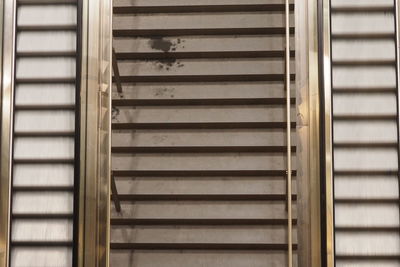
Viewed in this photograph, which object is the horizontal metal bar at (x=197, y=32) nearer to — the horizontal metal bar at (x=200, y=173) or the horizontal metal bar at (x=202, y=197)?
the horizontal metal bar at (x=200, y=173)

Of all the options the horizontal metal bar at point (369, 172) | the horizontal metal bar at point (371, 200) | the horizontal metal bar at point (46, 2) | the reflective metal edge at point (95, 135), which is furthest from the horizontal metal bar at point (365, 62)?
the horizontal metal bar at point (46, 2)

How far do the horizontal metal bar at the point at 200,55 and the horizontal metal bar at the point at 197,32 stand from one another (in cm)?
20

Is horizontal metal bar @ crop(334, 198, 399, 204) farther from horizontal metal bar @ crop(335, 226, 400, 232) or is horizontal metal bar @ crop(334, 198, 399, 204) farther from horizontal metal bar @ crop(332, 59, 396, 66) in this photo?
horizontal metal bar @ crop(332, 59, 396, 66)

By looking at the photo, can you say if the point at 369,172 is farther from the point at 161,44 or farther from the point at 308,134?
the point at 161,44

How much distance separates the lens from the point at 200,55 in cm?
441

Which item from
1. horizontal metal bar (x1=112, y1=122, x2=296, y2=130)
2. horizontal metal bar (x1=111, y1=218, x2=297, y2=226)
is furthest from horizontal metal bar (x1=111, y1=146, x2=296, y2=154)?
horizontal metal bar (x1=111, y1=218, x2=297, y2=226)

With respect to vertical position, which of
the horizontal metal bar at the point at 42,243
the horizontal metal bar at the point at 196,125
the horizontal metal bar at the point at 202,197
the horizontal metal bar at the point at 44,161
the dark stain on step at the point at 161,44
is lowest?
the horizontal metal bar at the point at 42,243

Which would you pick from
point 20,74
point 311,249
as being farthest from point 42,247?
point 311,249

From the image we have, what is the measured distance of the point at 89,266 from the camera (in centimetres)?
259

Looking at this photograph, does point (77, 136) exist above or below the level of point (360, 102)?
Result: below

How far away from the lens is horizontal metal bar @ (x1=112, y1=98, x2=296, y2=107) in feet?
14.0

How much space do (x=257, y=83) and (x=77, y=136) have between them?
2186mm

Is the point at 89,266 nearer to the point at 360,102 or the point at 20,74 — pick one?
the point at 20,74

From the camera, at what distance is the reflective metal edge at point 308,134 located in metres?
2.56
